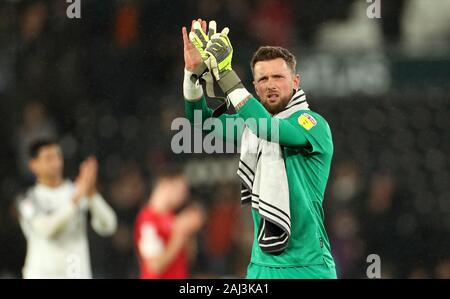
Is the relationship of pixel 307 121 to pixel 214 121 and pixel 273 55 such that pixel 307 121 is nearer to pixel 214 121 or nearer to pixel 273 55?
pixel 273 55

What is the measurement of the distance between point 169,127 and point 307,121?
5223 millimetres

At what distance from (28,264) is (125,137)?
2.46 metres

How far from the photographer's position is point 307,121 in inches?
181

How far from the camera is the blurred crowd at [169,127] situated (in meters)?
9.46

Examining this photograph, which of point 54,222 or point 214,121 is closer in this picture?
point 214,121

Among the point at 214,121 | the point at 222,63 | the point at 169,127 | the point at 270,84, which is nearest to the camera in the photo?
the point at 222,63

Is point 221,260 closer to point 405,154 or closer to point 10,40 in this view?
point 405,154

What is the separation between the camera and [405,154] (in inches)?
404

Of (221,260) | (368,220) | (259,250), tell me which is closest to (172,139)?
(221,260)

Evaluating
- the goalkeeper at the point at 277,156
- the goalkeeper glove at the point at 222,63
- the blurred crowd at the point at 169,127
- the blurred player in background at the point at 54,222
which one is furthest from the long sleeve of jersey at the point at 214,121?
the blurred crowd at the point at 169,127

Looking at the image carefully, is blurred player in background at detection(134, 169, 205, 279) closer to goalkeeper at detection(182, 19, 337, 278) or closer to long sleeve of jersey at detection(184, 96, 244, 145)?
long sleeve of jersey at detection(184, 96, 244, 145)

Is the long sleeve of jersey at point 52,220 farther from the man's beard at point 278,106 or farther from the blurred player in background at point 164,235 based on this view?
the man's beard at point 278,106

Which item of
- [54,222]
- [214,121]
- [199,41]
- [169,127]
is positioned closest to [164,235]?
[54,222]

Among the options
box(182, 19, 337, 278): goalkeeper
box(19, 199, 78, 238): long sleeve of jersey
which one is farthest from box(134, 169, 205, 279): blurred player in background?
box(182, 19, 337, 278): goalkeeper
